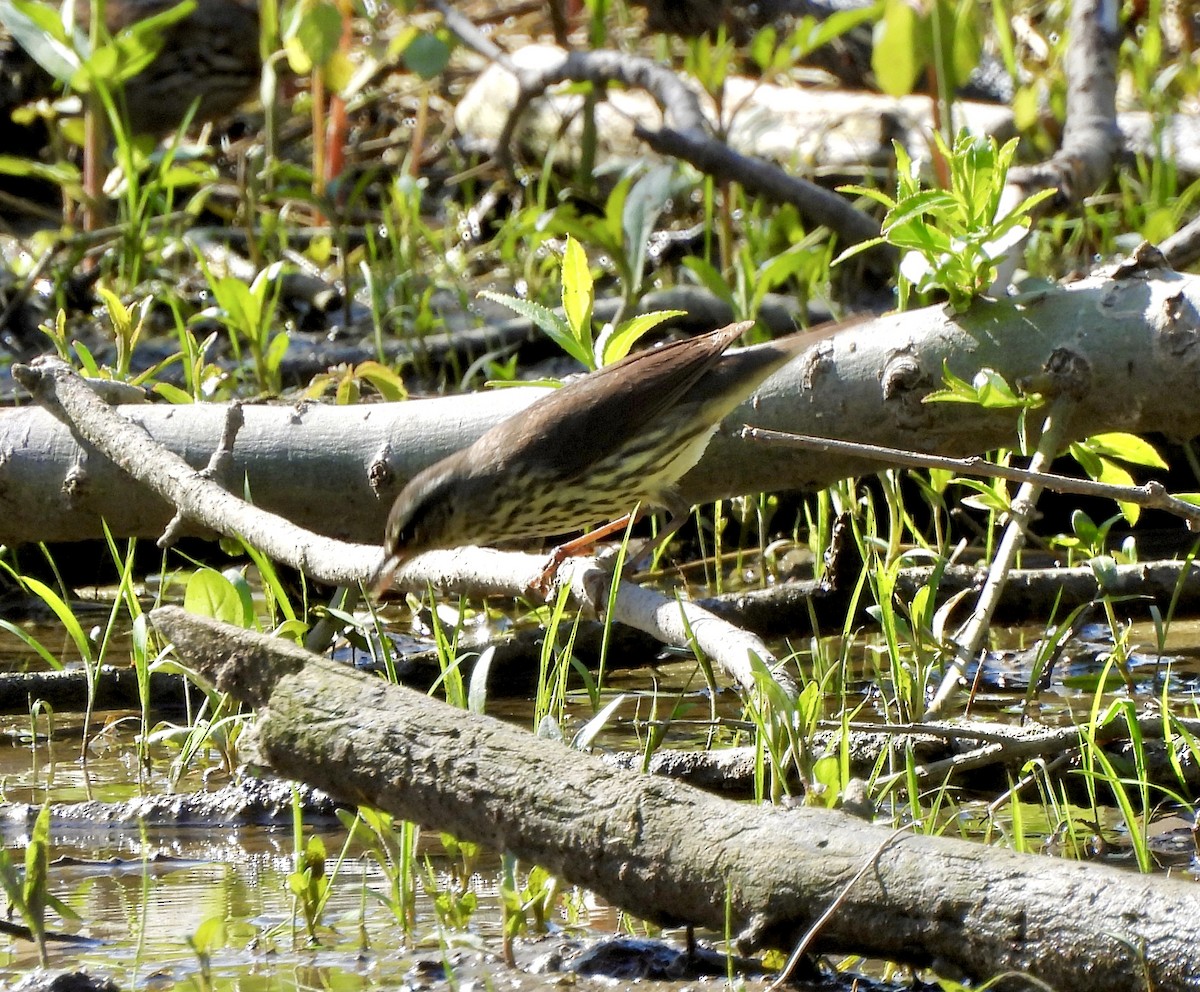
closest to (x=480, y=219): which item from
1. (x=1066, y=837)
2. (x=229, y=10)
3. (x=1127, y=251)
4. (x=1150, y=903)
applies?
(x=229, y=10)

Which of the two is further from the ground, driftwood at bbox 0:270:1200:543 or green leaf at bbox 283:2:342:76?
green leaf at bbox 283:2:342:76

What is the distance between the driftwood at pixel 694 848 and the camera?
227cm

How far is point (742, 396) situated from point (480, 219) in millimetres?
5068

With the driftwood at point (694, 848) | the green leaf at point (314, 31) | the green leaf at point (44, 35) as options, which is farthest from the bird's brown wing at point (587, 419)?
the green leaf at point (314, 31)

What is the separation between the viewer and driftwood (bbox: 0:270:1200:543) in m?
4.44

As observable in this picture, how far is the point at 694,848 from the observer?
2518 mm

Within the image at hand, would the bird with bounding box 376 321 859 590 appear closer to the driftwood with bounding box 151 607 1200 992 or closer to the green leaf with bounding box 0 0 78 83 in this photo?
the driftwood with bounding box 151 607 1200 992

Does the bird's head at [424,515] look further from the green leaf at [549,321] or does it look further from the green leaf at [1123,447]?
the green leaf at [1123,447]

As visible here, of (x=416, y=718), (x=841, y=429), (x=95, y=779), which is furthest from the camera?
(x=841, y=429)

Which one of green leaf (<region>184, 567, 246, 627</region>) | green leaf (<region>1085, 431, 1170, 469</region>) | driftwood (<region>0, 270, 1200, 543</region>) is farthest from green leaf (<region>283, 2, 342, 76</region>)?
green leaf (<region>1085, 431, 1170, 469</region>)

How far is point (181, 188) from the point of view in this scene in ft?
33.6

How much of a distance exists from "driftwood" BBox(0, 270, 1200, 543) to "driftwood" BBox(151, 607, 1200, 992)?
6.45 feet

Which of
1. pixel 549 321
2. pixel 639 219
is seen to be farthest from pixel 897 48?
pixel 549 321

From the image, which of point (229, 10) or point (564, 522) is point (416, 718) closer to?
point (564, 522)
